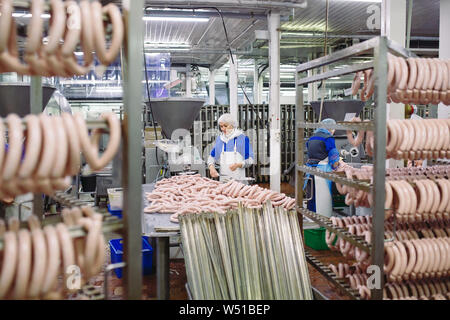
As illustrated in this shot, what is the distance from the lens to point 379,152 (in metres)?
2.43

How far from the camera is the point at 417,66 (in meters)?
2.65

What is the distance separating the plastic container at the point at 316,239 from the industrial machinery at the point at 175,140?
81.9 inches

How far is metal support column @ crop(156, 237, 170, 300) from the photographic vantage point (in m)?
2.68

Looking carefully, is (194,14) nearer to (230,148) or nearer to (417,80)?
(230,148)

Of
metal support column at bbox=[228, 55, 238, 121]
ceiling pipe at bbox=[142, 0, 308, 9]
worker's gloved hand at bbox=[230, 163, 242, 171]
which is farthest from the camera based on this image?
metal support column at bbox=[228, 55, 238, 121]

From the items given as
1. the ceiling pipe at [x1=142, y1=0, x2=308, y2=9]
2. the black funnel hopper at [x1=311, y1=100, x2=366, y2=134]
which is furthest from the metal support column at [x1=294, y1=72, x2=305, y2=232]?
the black funnel hopper at [x1=311, y1=100, x2=366, y2=134]

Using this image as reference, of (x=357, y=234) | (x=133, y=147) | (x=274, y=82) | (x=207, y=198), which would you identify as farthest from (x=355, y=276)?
(x=274, y=82)

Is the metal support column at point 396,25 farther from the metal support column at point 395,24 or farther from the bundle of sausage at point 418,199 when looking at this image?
the bundle of sausage at point 418,199

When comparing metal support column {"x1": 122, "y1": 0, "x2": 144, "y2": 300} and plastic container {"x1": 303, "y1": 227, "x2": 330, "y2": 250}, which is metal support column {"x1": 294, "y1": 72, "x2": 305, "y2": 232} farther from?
metal support column {"x1": 122, "y1": 0, "x2": 144, "y2": 300}

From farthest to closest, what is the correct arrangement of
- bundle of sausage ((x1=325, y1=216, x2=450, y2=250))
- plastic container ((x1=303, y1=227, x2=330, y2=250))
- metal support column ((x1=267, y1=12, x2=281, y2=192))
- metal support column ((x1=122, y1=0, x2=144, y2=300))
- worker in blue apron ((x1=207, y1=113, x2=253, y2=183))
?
1. metal support column ((x1=267, y1=12, x2=281, y2=192))
2. worker in blue apron ((x1=207, y1=113, x2=253, y2=183))
3. plastic container ((x1=303, y1=227, x2=330, y2=250))
4. bundle of sausage ((x1=325, y1=216, x2=450, y2=250))
5. metal support column ((x1=122, y1=0, x2=144, y2=300))

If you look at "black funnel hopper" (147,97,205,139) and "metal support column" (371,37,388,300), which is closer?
"metal support column" (371,37,388,300)

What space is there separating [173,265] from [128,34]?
3401 mm

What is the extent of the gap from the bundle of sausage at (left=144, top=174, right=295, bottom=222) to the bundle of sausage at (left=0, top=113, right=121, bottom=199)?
166 cm
